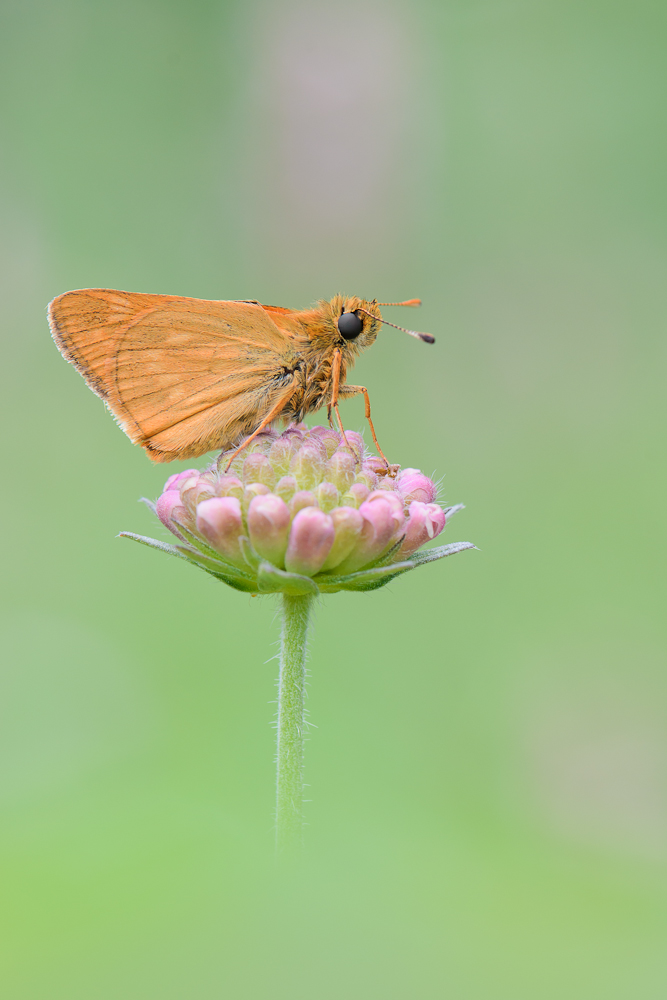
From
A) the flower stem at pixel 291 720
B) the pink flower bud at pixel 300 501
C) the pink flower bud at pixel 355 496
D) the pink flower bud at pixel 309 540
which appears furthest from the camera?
the pink flower bud at pixel 355 496

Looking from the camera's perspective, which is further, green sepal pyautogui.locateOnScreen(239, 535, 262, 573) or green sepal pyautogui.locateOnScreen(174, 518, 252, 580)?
green sepal pyautogui.locateOnScreen(174, 518, 252, 580)

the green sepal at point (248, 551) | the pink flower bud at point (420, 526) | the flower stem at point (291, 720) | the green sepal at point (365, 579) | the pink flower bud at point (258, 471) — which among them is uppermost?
the pink flower bud at point (258, 471)

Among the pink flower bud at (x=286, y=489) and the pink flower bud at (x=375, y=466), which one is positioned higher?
the pink flower bud at (x=375, y=466)

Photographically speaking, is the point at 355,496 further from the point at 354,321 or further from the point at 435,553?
the point at 354,321

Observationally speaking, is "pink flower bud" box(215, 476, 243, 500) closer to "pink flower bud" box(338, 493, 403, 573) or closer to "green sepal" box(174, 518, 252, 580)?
"green sepal" box(174, 518, 252, 580)

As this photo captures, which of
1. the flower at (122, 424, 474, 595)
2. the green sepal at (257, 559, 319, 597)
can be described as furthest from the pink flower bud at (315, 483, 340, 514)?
the green sepal at (257, 559, 319, 597)

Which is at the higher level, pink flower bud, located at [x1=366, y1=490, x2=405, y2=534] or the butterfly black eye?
the butterfly black eye

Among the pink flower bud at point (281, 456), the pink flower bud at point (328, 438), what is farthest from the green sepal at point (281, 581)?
the pink flower bud at point (328, 438)

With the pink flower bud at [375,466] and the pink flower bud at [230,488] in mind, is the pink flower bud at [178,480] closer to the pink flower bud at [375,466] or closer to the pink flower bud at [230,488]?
the pink flower bud at [230,488]
